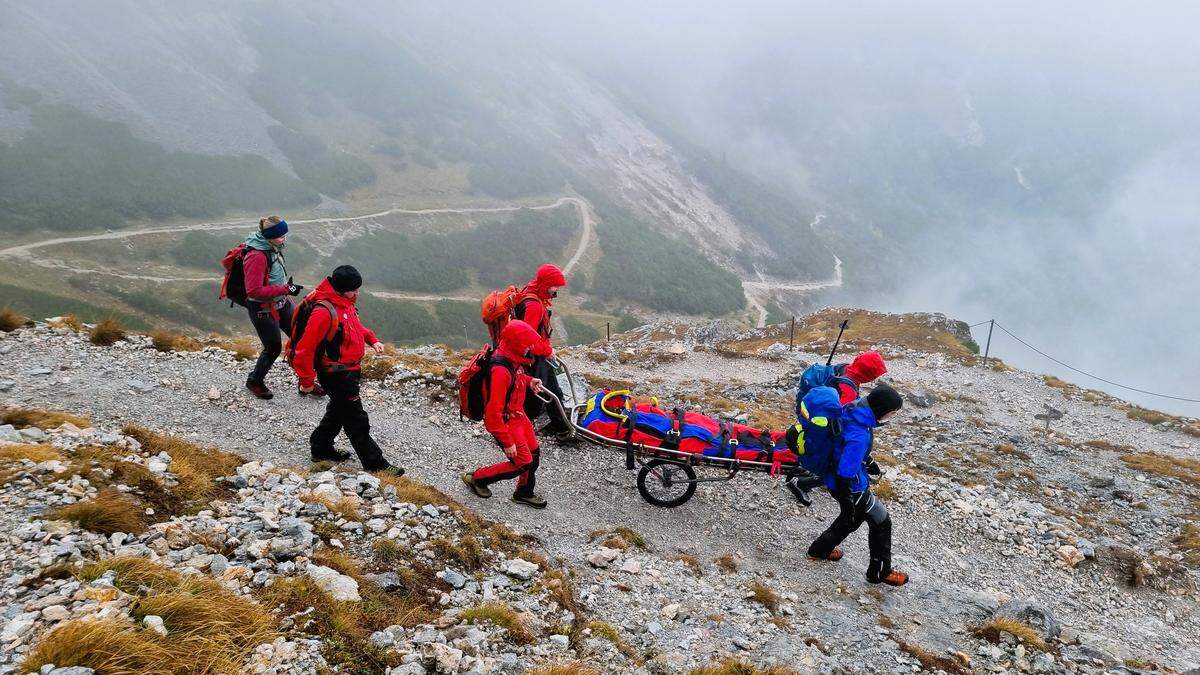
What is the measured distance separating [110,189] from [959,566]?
80.2 meters

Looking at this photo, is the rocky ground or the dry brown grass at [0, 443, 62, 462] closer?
the rocky ground

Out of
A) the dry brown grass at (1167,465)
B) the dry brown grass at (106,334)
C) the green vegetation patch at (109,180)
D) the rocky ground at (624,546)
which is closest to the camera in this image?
the rocky ground at (624,546)

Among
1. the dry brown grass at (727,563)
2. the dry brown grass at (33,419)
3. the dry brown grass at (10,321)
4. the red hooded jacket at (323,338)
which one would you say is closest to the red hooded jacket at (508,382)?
the red hooded jacket at (323,338)

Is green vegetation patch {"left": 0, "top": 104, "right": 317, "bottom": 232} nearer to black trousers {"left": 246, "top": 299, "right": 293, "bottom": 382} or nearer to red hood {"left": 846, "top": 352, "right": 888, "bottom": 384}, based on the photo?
black trousers {"left": 246, "top": 299, "right": 293, "bottom": 382}

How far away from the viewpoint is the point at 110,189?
61.6m

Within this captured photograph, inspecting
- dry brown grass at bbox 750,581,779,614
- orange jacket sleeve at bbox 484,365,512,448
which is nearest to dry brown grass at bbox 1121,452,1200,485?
dry brown grass at bbox 750,581,779,614

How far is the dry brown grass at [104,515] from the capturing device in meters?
4.52

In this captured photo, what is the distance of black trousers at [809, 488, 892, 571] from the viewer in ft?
23.7

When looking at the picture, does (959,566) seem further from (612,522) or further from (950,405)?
(950,405)

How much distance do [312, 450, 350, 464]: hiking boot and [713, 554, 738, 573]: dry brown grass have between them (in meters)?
5.32

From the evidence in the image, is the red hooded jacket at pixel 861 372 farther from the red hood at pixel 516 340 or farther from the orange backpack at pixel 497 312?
the orange backpack at pixel 497 312

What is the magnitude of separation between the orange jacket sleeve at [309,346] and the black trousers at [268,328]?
2.50m

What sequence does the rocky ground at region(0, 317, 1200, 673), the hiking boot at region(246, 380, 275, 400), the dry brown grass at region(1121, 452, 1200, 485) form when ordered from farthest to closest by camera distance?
the dry brown grass at region(1121, 452, 1200, 485) → the hiking boot at region(246, 380, 275, 400) → the rocky ground at region(0, 317, 1200, 673)

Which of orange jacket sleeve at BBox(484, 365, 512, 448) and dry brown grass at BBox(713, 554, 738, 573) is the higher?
orange jacket sleeve at BBox(484, 365, 512, 448)
